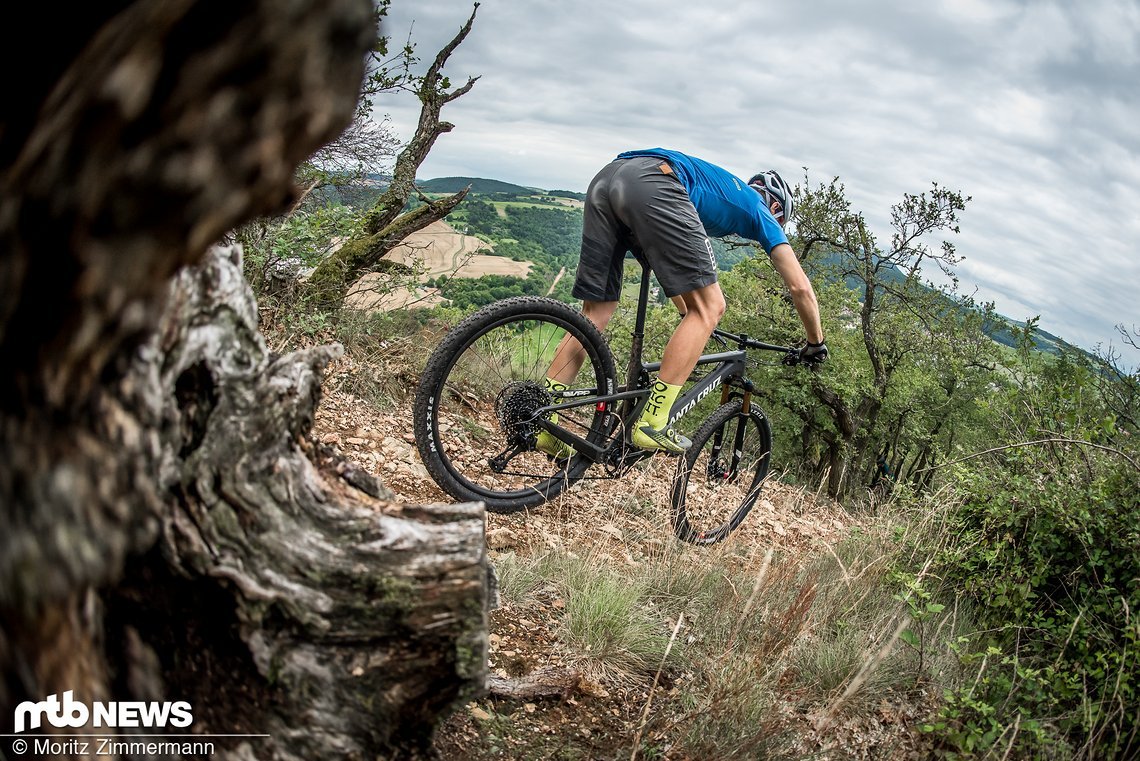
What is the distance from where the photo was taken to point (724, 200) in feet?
14.9

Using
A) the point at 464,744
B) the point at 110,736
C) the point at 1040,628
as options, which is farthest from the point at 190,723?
the point at 1040,628

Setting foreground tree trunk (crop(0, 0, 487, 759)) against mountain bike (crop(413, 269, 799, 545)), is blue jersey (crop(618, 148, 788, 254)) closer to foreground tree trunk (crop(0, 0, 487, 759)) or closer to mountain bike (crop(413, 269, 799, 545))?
mountain bike (crop(413, 269, 799, 545))

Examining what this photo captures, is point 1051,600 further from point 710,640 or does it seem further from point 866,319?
point 866,319

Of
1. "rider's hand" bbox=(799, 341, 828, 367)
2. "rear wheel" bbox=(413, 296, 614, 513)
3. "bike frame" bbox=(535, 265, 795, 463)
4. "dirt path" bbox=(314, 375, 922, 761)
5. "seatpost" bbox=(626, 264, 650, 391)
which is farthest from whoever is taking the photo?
"rider's hand" bbox=(799, 341, 828, 367)

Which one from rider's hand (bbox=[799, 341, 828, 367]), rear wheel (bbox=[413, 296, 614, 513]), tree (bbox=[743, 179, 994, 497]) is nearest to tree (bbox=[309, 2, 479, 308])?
rear wheel (bbox=[413, 296, 614, 513])

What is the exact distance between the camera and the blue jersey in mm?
4461

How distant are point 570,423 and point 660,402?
1.96 feet

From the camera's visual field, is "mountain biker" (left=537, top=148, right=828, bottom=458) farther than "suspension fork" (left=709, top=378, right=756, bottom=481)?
No

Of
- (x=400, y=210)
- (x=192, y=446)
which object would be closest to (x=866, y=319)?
(x=400, y=210)

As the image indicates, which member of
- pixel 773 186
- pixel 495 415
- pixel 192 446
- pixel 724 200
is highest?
pixel 773 186

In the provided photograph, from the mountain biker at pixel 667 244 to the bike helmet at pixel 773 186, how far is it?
194 mm

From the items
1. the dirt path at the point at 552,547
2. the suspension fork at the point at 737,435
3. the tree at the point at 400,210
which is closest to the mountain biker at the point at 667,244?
the dirt path at the point at 552,547

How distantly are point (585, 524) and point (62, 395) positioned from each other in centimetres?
411

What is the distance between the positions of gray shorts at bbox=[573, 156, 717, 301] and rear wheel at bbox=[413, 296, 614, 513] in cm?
53
